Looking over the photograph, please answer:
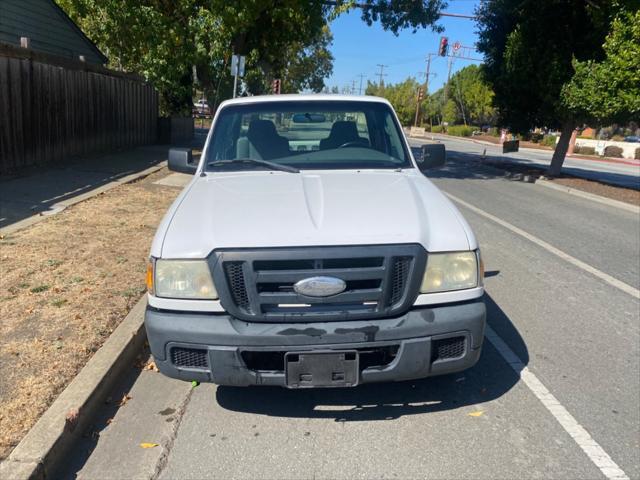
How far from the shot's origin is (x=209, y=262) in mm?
2809

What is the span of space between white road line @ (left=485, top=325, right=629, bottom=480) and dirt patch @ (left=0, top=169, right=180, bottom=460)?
9.79 ft

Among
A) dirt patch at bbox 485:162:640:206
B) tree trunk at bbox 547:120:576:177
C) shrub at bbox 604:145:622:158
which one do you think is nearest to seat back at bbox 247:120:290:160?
dirt patch at bbox 485:162:640:206

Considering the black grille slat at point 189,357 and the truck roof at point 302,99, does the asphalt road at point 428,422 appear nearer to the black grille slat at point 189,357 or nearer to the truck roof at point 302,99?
the black grille slat at point 189,357

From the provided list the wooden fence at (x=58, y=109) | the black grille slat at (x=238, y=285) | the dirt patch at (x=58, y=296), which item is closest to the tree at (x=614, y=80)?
the dirt patch at (x=58, y=296)

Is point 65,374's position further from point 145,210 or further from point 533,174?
point 533,174

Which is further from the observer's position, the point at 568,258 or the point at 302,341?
the point at 568,258

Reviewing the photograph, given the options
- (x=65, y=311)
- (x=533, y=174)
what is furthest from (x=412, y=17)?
(x=65, y=311)

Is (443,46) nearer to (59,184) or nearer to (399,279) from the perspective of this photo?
(59,184)

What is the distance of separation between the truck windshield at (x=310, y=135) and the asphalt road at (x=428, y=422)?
1.72 m

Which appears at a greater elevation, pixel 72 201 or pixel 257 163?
pixel 257 163

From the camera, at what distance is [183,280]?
2881 millimetres

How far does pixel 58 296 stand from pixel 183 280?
89.4 inches

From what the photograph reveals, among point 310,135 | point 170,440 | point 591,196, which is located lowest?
point 170,440

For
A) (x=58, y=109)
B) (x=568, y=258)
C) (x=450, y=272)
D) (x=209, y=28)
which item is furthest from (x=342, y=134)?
(x=209, y=28)
